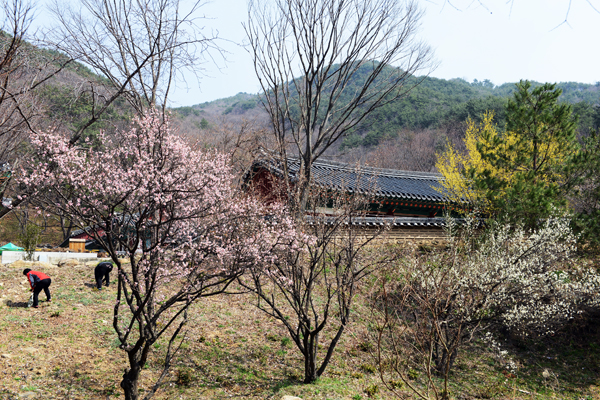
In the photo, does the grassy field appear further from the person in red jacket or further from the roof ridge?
the roof ridge

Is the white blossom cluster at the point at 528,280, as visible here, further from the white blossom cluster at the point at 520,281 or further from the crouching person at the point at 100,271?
the crouching person at the point at 100,271

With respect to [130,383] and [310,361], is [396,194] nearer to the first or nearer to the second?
[310,361]

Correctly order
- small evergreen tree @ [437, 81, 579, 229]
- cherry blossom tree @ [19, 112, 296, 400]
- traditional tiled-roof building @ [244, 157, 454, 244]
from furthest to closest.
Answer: traditional tiled-roof building @ [244, 157, 454, 244], small evergreen tree @ [437, 81, 579, 229], cherry blossom tree @ [19, 112, 296, 400]

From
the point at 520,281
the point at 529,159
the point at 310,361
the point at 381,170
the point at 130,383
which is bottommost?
the point at 310,361

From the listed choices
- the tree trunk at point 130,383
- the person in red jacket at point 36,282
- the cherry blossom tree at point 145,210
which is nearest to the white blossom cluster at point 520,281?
the cherry blossom tree at point 145,210

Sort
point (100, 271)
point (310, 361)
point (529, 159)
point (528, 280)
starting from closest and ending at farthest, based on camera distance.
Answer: point (310, 361) < point (100, 271) < point (528, 280) < point (529, 159)

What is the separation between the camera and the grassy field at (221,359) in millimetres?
6812

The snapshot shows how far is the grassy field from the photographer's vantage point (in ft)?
22.4

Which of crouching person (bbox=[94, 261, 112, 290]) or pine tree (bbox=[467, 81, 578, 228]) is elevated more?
pine tree (bbox=[467, 81, 578, 228])

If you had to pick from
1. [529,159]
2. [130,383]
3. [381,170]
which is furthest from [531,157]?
[130,383]

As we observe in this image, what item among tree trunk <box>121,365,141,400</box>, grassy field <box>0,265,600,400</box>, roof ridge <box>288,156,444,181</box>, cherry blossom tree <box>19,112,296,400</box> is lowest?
grassy field <box>0,265,600,400</box>

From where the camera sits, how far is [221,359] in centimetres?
852

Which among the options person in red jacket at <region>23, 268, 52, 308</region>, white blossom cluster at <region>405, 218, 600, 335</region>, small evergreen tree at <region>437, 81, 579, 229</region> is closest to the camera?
A: person in red jacket at <region>23, 268, 52, 308</region>

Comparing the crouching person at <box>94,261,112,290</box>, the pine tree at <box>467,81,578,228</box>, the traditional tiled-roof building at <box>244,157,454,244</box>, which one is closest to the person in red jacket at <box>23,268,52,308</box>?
the crouching person at <box>94,261,112,290</box>
